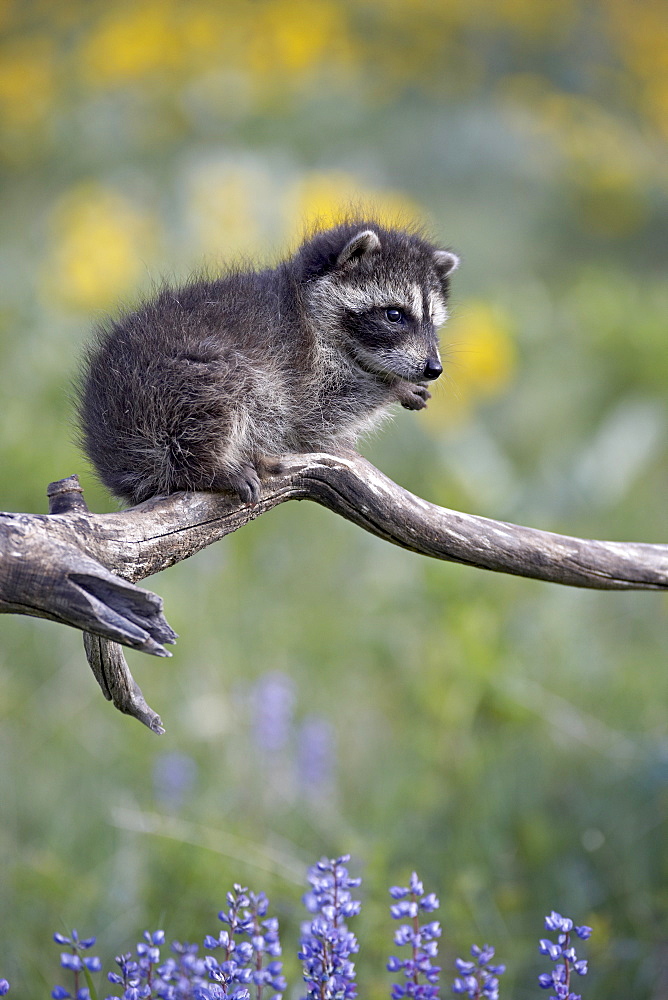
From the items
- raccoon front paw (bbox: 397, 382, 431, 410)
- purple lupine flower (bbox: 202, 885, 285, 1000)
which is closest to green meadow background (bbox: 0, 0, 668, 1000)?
raccoon front paw (bbox: 397, 382, 431, 410)

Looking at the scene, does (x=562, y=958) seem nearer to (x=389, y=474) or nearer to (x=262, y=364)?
(x=262, y=364)

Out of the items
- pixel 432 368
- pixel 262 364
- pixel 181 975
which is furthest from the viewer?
pixel 432 368

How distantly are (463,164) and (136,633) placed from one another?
5473 millimetres

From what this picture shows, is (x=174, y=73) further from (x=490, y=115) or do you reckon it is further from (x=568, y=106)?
(x=568, y=106)

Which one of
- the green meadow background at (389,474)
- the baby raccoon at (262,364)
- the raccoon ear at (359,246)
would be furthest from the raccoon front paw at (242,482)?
the green meadow background at (389,474)

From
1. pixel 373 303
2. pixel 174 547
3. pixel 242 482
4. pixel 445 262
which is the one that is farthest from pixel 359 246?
pixel 174 547

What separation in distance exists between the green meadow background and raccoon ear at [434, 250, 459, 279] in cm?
38

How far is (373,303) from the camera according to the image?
77.2 inches

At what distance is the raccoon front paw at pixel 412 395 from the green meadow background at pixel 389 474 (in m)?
0.53

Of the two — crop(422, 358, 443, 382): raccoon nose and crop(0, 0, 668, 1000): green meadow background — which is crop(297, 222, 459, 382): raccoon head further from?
crop(0, 0, 668, 1000): green meadow background

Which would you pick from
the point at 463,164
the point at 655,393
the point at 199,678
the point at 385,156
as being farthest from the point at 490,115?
the point at 199,678

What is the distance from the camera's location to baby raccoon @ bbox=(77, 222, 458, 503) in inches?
66.4

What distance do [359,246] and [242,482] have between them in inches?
22.5

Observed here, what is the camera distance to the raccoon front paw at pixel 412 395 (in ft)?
6.50
